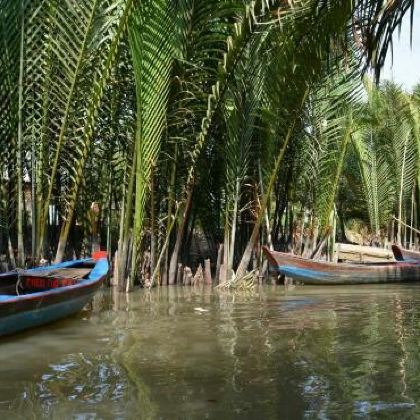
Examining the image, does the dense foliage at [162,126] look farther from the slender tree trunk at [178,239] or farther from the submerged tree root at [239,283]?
the submerged tree root at [239,283]

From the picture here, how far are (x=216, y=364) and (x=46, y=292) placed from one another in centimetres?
223

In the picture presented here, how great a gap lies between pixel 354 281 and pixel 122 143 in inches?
216

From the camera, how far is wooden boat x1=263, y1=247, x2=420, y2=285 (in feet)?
38.4

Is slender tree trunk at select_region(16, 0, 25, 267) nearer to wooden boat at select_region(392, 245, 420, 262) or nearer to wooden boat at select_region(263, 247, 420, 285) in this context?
wooden boat at select_region(263, 247, 420, 285)

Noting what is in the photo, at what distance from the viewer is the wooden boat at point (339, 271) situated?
1170 centimetres

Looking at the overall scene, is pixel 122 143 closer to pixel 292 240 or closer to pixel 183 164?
pixel 183 164

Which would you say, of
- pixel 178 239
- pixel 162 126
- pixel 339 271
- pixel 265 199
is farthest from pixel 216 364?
pixel 339 271

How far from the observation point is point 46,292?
6395 millimetres

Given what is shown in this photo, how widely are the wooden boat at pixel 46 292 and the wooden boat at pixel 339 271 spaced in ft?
13.1

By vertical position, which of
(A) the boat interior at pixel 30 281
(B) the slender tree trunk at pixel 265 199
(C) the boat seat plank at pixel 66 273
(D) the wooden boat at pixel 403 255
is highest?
(B) the slender tree trunk at pixel 265 199

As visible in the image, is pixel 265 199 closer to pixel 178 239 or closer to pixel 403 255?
pixel 178 239

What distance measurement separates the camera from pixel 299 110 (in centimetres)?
1059

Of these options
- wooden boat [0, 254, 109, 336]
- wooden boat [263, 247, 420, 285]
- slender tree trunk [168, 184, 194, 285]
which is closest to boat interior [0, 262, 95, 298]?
wooden boat [0, 254, 109, 336]

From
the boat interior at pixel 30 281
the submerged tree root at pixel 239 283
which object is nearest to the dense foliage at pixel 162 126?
the submerged tree root at pixel 239 283
